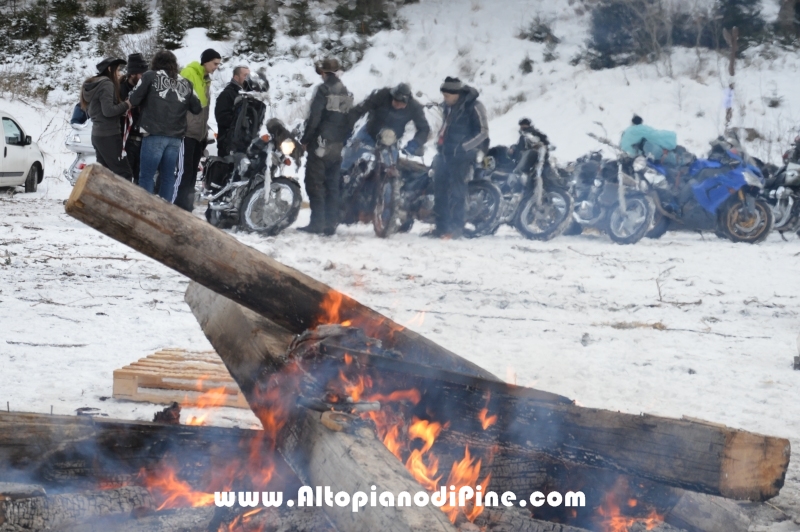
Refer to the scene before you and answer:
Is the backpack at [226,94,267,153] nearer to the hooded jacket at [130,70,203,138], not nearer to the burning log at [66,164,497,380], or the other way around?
the hooded jacket at [130,70,203,138]

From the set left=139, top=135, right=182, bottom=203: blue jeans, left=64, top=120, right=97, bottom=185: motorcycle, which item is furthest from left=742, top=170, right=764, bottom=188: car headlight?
left=64, top=120, right=97, bottom=185: motorcycle

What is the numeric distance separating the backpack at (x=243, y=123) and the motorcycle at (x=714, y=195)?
5212mm

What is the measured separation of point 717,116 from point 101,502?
67.5 ft

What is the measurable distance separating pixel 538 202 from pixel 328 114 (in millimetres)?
2982

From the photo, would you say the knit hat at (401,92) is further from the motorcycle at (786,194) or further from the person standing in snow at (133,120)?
the motorcycle at (786,194)

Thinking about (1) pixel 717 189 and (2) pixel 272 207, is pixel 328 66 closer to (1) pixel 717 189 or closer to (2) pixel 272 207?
(2) pixel 272 207

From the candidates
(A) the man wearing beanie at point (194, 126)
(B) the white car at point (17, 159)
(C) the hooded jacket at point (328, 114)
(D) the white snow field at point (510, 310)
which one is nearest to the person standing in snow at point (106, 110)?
(A) the man wearing beanie at point (194, 126)

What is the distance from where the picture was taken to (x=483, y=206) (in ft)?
37.4

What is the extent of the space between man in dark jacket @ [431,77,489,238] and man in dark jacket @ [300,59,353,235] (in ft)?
4.19

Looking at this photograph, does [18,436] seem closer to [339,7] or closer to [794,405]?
[794,405]

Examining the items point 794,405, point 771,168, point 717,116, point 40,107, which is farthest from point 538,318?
point 40,107

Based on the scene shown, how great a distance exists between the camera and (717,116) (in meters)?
20.8

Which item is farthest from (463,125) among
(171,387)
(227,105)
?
(171,387)

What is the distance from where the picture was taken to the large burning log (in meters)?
2.60
